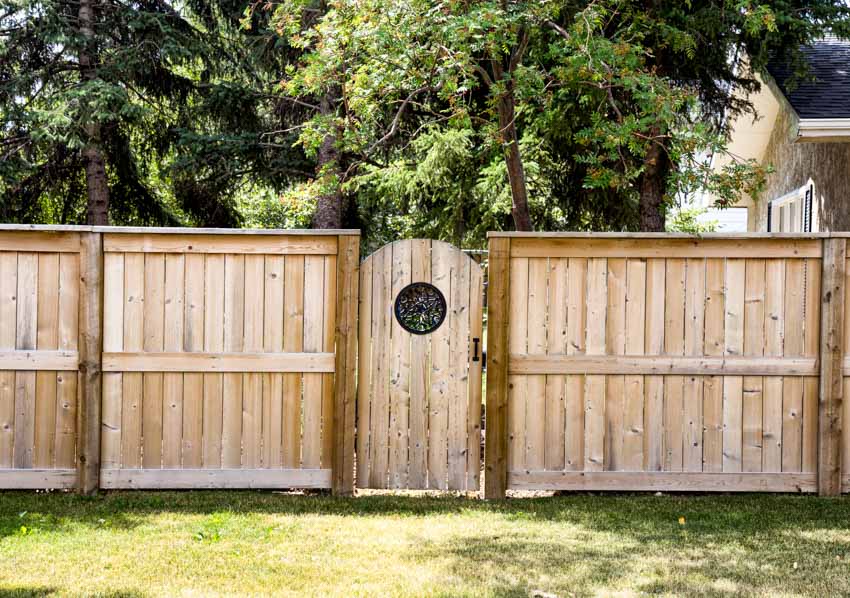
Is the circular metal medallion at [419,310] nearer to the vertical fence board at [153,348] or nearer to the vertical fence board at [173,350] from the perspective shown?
the vertical fence board at [173,350]

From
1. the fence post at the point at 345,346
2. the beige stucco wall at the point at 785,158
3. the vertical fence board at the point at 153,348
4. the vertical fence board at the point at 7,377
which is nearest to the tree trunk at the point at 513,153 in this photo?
the beige stucco wall at the point at 785,158

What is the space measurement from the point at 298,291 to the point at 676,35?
3840 millimetres

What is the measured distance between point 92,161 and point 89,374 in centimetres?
615

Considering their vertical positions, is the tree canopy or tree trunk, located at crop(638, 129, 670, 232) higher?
the tree canopy

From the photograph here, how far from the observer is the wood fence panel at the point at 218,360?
582 centimetres

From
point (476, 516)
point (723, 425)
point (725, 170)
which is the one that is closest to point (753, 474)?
point (723, 425)

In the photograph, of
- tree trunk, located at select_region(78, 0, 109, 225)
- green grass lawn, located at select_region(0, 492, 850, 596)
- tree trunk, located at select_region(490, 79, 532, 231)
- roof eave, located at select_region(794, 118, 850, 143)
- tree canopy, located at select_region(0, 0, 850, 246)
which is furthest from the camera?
tree trunk, located at select_region(78, 0, 109, 225)

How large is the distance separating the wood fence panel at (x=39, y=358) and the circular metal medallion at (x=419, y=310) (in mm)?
2083

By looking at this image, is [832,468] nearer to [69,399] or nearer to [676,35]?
[676,35]

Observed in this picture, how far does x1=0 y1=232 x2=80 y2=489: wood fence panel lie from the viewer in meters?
5.78

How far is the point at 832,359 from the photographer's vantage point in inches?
231

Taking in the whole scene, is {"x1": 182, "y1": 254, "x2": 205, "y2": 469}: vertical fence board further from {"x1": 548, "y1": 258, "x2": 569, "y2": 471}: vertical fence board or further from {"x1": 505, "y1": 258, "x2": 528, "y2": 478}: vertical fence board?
{"x1": 548, "y1": 258, "x2": 569, "y2": 471}: vertical fence board

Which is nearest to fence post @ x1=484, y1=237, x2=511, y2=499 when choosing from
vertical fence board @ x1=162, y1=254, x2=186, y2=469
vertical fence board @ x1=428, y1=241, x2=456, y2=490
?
vertical fence board @ x1=428, y1=241, x2=456, y2=490

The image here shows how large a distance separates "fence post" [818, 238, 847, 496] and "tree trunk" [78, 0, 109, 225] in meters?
8.19
